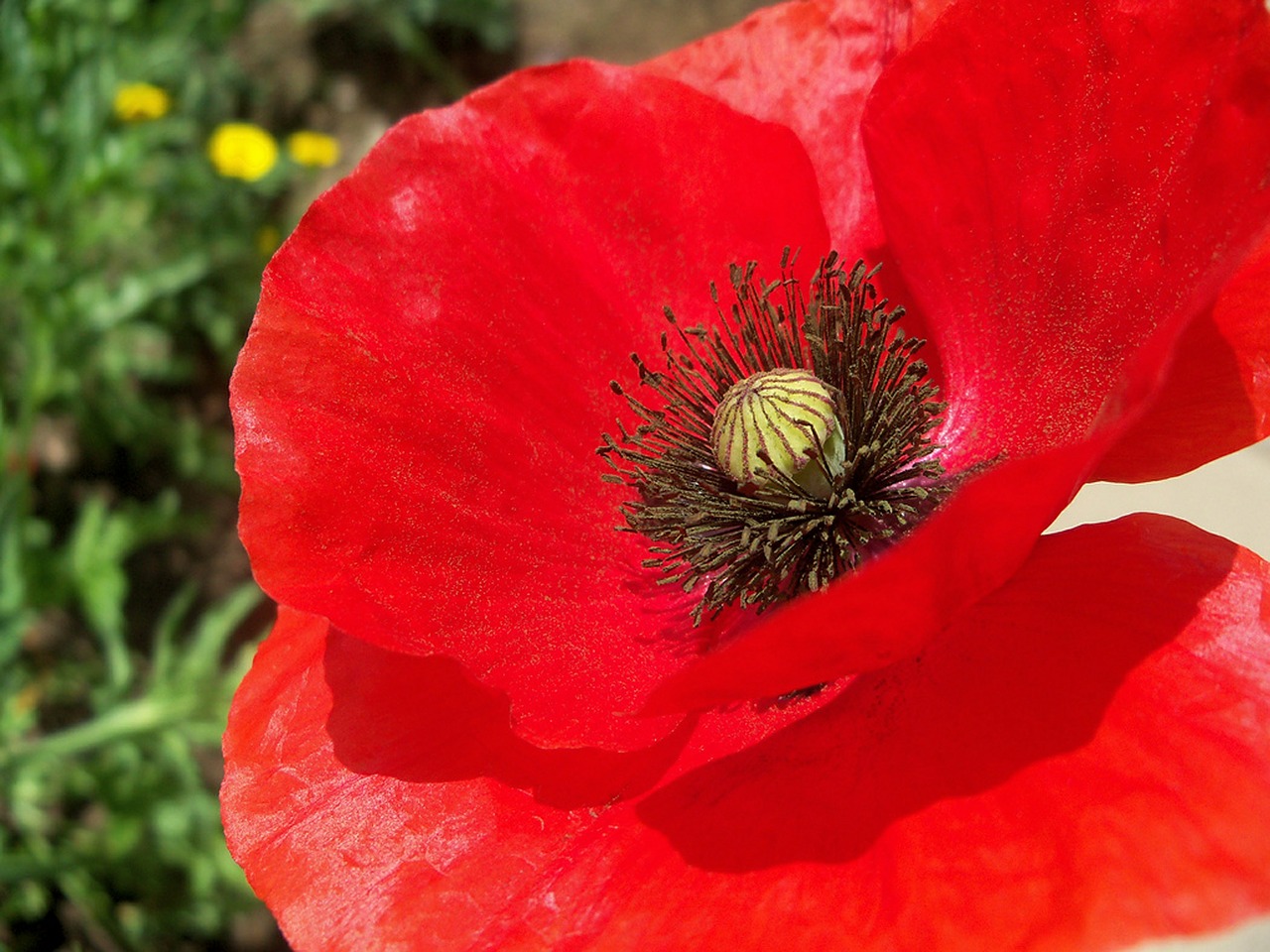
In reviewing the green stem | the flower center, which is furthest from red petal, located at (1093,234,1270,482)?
the green stem

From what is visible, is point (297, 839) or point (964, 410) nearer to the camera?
point (297, 839)

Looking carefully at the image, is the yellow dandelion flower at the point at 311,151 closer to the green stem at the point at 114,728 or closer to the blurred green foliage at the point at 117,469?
the blurred green foliage at the point at 117,469

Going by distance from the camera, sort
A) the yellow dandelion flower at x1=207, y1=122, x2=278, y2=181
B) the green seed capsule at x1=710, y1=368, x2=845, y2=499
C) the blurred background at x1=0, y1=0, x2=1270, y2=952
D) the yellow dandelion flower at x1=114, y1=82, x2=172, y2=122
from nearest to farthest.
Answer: the green seed capsule at x1=710, y1=368, x2=845, y2=499
the blurred background at x1=0, y1=0, x2=1270, y2=952
the yellow dandelion flower at x1=114, y1=82, x2=172, y2=122
the yellow dandelion flower at x1=207, y1=122, x2=278, y2=181

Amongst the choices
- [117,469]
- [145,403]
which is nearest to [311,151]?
[145,403]

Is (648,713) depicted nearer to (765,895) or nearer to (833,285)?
(765,895)

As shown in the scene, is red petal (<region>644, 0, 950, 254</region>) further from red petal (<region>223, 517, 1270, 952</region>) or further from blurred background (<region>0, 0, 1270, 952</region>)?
blurred background (<region>0, 0, 1270, 952</region>)

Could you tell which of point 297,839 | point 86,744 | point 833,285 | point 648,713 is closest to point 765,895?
point 648,713

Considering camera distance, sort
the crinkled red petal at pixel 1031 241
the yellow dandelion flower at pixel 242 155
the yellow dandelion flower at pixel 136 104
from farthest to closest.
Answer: the yellow dandelion flower at pixel 242 155
the yellow dandelion flower at pixel 136 104
the crinkled red petal at pixel 1031 241

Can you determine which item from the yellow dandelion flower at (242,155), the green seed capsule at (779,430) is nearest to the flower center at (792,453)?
the green seed capsule at (779,430)
